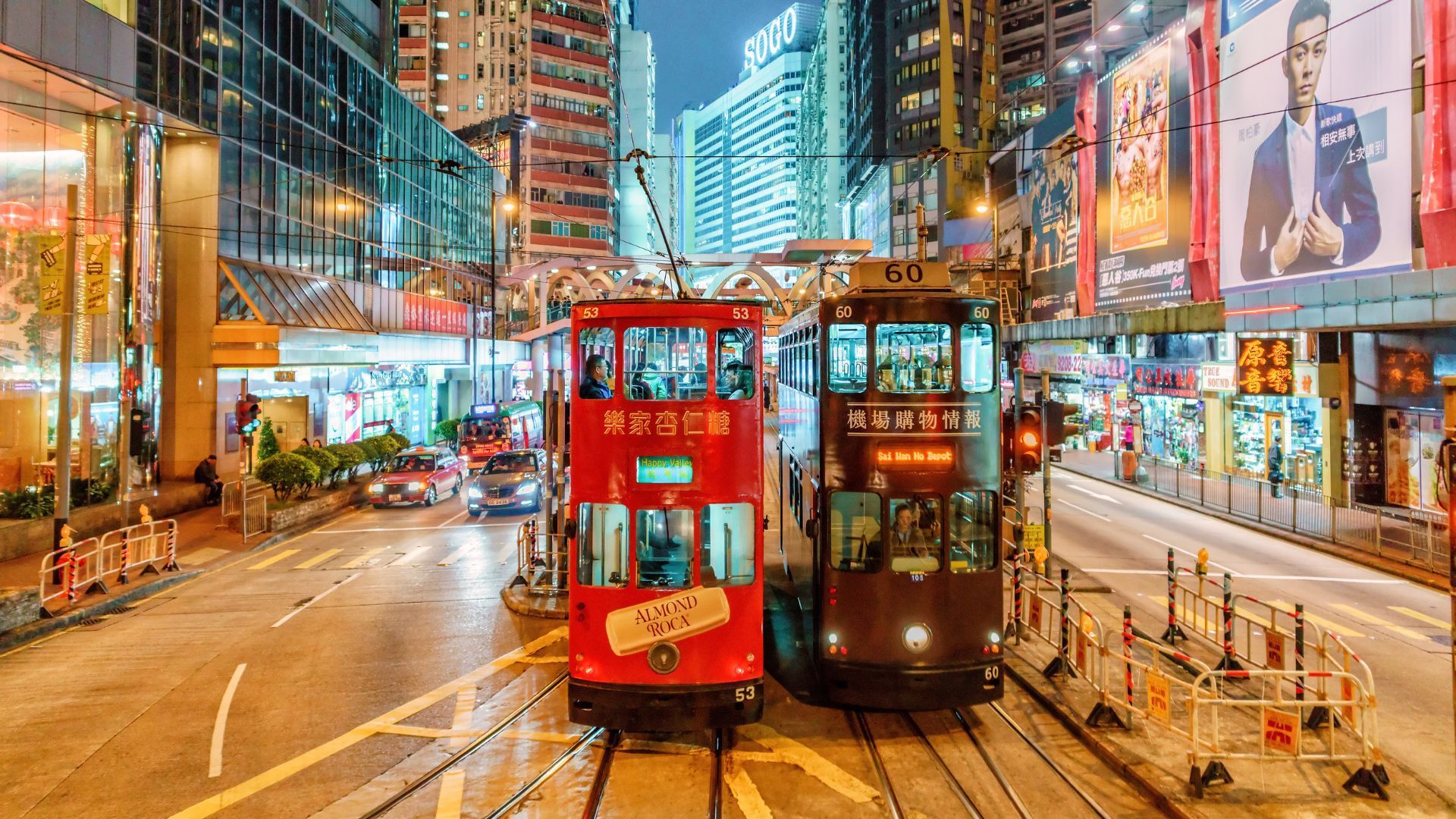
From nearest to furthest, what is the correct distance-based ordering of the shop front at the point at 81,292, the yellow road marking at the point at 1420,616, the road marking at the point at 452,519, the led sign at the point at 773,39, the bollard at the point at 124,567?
1. the yellow road marking at the point at 1420,616
2. the bollard at the point at 124,567
3. the shop front at the point at 81,292
4. the road marking at the point at 452,519
5. the led sign at the point at 773,39

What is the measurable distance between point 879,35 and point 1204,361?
221 ft

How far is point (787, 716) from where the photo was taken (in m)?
8.82

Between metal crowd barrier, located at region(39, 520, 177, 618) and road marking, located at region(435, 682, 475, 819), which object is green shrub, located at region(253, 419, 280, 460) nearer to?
metal crowd barrier, located at region(39, 520, 177, 618)

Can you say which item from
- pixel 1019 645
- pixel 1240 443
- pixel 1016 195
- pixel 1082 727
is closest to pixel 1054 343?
pixel 1016 195

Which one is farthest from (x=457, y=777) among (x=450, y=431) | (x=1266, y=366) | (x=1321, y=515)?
(x=450, y=431)

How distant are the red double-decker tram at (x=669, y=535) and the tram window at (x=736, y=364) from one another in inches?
0.7

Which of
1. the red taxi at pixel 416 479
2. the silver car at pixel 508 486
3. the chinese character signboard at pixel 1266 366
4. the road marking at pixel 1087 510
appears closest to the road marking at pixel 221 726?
the silver car at pixel 508 486

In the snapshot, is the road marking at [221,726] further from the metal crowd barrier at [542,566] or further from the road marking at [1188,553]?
the road marking at [1188,553]

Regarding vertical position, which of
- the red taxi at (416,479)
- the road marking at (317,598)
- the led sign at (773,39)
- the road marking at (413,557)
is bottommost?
the road marking at (317,598)

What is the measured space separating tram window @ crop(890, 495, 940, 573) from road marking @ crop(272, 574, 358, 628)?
10179 millimetres

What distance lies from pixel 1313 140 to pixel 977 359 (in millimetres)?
16600

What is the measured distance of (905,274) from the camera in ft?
28.4

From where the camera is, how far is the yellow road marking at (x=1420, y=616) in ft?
41.2

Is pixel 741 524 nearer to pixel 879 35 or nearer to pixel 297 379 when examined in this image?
pixel 297 379
